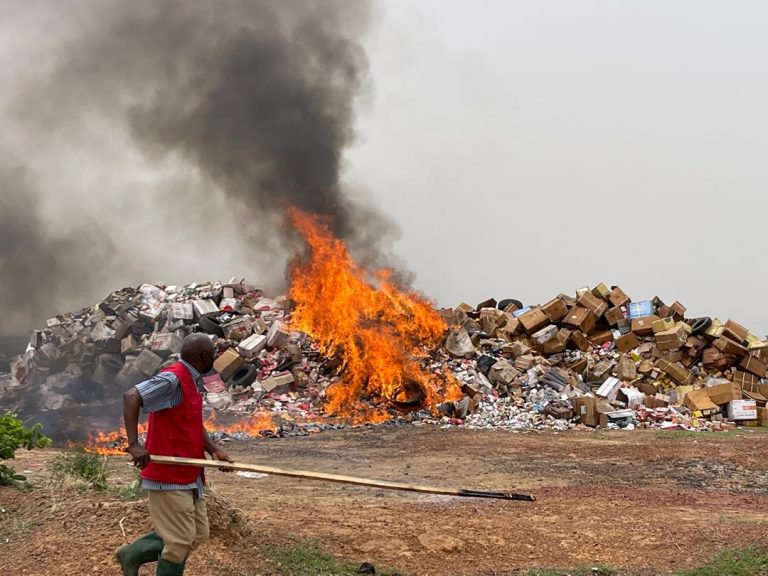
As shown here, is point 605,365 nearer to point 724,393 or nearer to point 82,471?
point 724,393

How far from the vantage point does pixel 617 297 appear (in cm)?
1764

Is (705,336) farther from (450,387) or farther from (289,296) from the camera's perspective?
(289,296)

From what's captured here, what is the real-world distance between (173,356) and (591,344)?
10.8 m

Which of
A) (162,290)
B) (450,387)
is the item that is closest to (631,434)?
(450,387)

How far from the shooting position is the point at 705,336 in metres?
16.2

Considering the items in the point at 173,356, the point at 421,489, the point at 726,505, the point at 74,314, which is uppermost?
the point at 74,314

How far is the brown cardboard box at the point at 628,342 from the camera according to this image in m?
16.6

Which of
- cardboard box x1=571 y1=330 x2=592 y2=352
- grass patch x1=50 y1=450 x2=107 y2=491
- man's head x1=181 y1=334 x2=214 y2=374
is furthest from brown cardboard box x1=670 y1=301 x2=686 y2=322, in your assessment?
man's head x1=181 y1=334 x2=214 y2=374

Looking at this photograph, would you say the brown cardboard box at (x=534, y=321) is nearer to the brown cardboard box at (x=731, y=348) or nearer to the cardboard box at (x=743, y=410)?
the brown cardboard box at (x=731, y=348)

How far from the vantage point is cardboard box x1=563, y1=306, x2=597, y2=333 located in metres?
17.1

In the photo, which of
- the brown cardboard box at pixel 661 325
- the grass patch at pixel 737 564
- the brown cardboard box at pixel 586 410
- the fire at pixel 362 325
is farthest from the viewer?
the brown cardboard box at pixel 661 325

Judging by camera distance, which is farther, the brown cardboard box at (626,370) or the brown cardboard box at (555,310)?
the brown cardboard box at (555,310)

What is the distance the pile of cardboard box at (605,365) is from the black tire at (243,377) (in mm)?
4639

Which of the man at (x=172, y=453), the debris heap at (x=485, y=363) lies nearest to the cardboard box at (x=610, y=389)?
the debris heap at (x=485, y=363)
